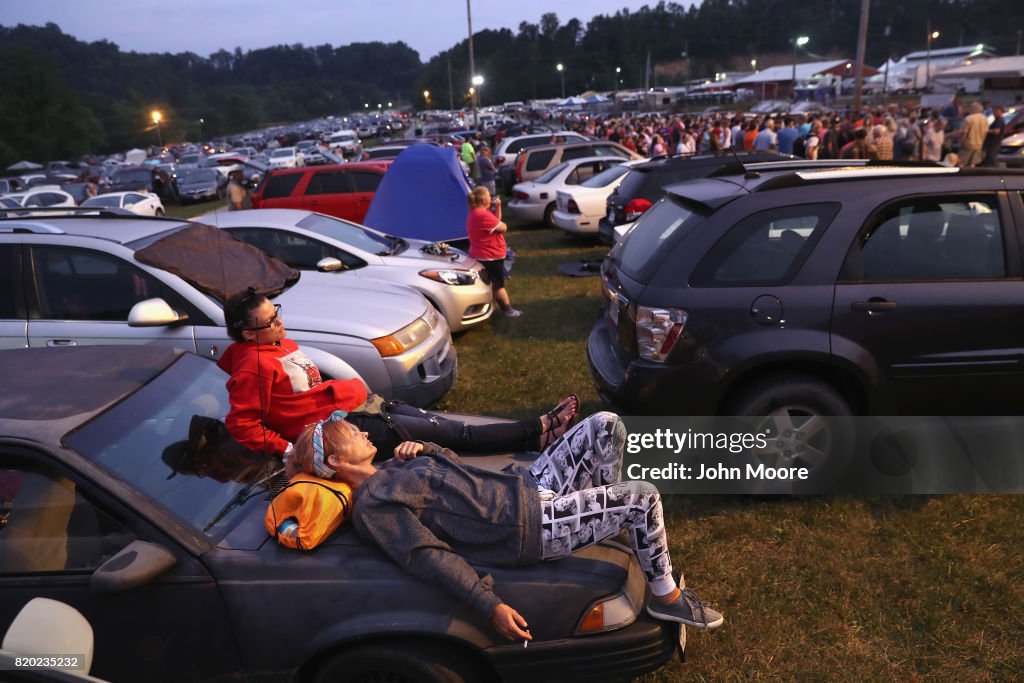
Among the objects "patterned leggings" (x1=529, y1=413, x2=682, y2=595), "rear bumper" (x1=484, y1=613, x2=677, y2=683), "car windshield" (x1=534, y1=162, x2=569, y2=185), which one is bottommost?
"rear bumper" (x1=484, y1=613, x2=677, y2=683)

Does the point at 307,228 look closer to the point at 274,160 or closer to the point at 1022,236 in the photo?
the point at 1022,236

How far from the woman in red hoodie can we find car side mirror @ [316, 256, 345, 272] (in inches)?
121

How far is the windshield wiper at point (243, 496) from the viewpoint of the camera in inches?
104

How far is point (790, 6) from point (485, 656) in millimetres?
133977

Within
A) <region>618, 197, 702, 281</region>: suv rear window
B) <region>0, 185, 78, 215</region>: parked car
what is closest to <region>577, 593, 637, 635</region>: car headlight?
<region>618, 197, 702, 281</region>: suv rear window

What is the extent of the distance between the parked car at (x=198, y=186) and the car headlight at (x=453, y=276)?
2339cm

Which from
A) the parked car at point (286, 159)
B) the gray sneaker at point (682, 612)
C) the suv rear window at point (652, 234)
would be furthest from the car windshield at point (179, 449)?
the parked car at point (286, 159)

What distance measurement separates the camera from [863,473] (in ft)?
14.3

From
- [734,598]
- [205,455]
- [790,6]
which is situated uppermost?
[790,6]

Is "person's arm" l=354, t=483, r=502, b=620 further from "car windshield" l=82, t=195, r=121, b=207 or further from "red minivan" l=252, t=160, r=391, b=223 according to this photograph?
"car windshield" l=82, t=195, r=121, b=207

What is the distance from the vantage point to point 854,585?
349 centimetres

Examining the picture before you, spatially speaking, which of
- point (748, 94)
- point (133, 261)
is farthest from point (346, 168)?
point (748, 94)

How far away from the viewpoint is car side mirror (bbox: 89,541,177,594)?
223cm

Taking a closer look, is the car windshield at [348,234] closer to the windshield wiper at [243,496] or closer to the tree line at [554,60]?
the windshield wiper at [243,496]
